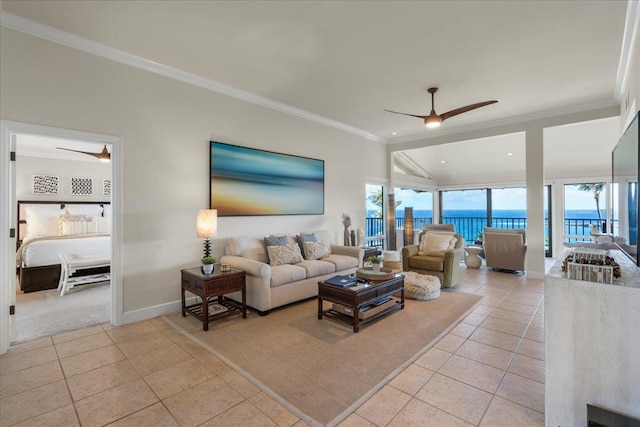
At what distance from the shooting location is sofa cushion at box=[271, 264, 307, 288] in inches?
145

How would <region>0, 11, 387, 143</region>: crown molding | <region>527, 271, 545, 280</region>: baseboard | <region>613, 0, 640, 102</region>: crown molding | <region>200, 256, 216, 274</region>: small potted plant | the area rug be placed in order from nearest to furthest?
1. the area rug
2. <region>613, 0, 640, 102</region>: crown molding
3. <region>0, 11, 387, 143</region>: crown molding
4. <region>200, 256, 216, 274</region>: small potted plant
5. <region>527, 271, 545, 280</region>: baseboard

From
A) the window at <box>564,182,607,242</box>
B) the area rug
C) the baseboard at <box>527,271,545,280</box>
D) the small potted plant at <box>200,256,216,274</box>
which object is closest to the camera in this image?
the area rug

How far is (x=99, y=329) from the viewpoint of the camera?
3270 millimetres

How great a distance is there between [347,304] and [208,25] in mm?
3100

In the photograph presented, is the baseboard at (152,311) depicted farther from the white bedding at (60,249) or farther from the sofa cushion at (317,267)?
the white bedding at (60,249)

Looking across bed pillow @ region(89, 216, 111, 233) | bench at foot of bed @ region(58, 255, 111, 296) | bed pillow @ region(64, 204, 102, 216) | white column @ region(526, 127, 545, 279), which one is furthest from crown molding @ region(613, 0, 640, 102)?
bed pillow @ region(64, 204, 102, 216)

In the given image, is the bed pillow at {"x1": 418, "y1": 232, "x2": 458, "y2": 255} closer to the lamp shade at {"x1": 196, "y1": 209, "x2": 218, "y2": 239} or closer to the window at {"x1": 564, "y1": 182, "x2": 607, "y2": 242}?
the lamp shade at {"x1": 196, "y1": 209, "x2": 218, "y2": 239}

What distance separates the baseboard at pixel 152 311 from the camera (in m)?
3.43

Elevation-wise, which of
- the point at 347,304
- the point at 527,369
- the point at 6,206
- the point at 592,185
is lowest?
the point at 527,369

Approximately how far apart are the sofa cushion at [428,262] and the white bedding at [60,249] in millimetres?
5402

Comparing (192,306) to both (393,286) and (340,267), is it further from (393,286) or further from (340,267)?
(393,286)

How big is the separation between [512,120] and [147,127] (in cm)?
618

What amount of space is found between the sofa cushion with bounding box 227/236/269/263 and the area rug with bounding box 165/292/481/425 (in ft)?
2.78

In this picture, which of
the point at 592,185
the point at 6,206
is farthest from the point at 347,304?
the point at 592,185
